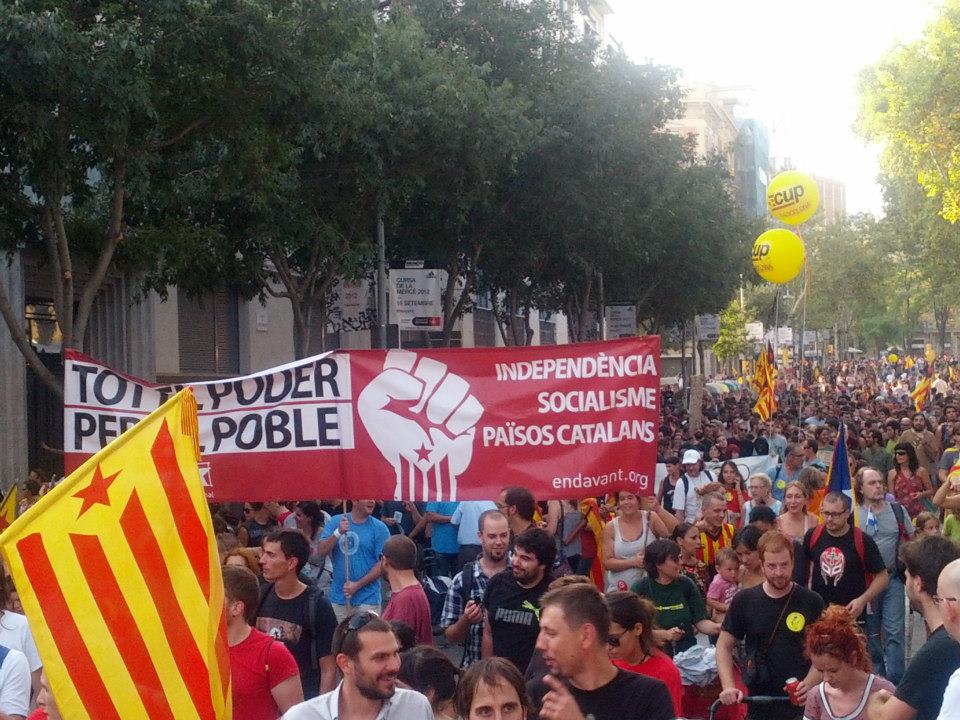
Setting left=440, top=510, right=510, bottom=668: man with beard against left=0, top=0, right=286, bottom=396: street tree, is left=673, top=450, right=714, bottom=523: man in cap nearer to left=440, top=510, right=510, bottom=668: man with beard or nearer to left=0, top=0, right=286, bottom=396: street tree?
left=0, top=0, right=286, bottom=396: street tree

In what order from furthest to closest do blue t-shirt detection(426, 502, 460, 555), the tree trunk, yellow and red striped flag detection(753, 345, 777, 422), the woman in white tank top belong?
yellow and red striped flag detection(753, 345, 777, 422)
the tree trunk
blue t-shirt detection(426, 502, 460, 555)
the woman in white tank top

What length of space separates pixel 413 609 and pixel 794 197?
17.7m

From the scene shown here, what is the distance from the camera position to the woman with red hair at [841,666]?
5.57 meters

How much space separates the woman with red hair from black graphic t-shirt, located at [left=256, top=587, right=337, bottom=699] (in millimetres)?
2256

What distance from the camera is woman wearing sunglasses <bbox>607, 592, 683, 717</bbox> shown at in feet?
18.4

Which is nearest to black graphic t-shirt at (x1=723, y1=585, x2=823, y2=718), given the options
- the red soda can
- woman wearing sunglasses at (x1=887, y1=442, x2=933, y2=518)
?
the red soda can

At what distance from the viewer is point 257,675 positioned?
5598mm

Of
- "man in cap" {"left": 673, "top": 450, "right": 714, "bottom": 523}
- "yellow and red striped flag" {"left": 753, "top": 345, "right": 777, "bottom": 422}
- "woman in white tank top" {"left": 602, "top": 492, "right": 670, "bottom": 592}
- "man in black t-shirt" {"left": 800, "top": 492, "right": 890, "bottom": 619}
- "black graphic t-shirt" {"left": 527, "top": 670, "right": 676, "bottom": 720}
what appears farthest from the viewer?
"yellow and red striped flag" {"left": 753, "top": 345, "right": 777, "bottom": 422}

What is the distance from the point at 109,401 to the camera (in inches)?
289

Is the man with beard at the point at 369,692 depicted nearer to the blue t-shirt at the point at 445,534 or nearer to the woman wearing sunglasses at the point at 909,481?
the blue t-shirt at the point at 445,534

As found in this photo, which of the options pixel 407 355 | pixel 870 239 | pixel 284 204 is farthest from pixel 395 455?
pixel 870 239

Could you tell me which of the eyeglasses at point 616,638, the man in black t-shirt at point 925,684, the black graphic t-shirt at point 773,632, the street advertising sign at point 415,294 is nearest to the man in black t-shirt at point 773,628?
the black graphic t-shirt at point 773,632

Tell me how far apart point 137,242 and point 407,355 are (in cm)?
858

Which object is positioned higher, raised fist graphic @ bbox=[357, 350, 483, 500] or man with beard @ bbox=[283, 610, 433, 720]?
raised fist graphic @ bbox=[357, 350, 483, 500]
